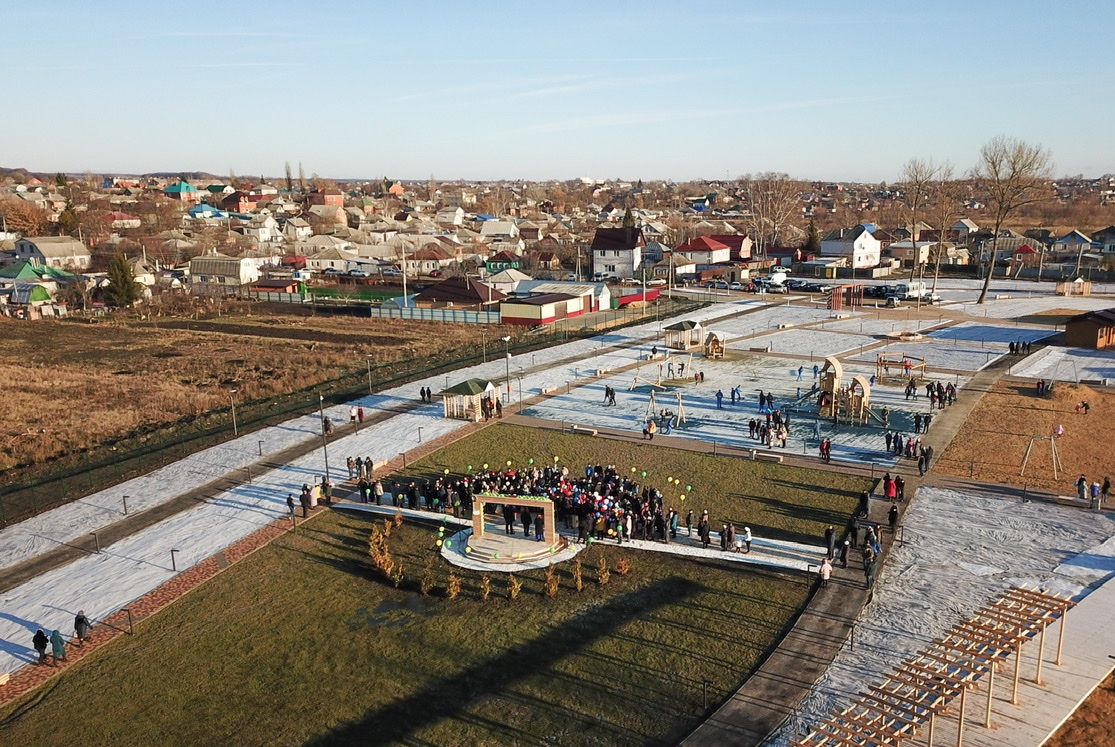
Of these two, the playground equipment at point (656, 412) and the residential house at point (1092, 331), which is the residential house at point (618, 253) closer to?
the residential house at point (1092, 331)

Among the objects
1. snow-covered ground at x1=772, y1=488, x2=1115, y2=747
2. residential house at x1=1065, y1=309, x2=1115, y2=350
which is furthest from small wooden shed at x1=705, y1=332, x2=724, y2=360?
snow-covered ground at x1=772, y1=488, x2=1115, y2=747

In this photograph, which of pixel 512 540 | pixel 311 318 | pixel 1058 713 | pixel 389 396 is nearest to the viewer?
pixel 1058 713

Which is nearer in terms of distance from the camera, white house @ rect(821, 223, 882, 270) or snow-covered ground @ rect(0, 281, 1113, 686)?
snow-covered ground @ rect(0, 281, 1113, 686)

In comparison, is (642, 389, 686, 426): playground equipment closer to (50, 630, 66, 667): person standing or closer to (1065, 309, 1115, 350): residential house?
(50, 630, 66, 667): person standing

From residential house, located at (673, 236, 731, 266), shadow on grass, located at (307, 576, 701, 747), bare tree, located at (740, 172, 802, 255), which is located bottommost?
shadow on grass, located at (307, 576, 701, 747)

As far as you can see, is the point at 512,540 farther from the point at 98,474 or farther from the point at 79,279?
the point at 79,279

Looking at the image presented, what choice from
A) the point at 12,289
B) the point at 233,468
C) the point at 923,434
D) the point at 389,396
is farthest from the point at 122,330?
the point at 923,434

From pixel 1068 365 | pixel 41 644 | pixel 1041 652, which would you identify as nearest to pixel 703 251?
pixel 1068 365
